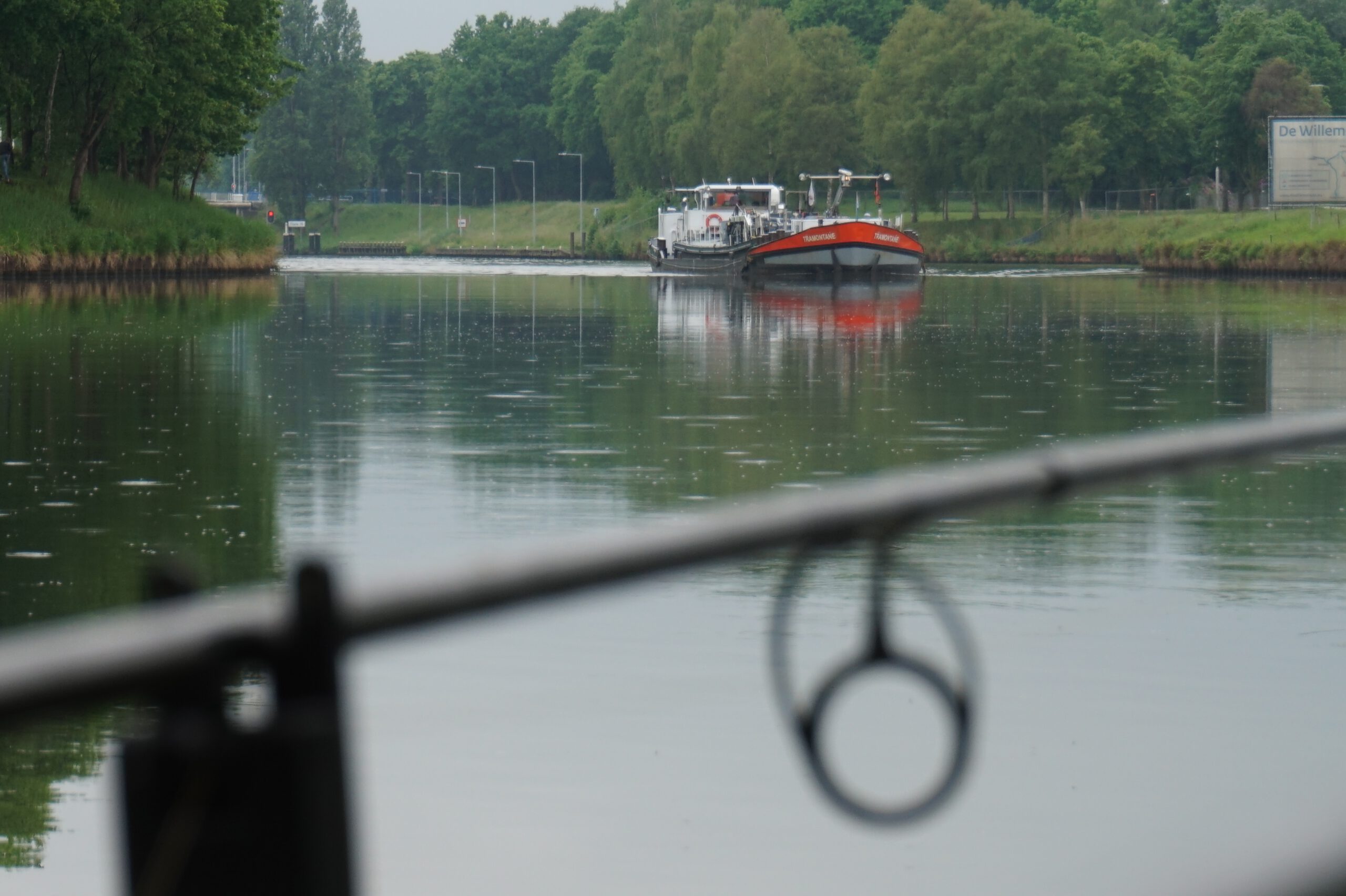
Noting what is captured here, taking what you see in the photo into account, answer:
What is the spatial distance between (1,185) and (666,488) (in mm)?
45982

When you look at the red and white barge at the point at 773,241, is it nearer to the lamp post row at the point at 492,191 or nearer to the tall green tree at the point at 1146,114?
the tall green tree at the point at 1146,114

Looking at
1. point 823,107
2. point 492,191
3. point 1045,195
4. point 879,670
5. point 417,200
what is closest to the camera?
point 879,670

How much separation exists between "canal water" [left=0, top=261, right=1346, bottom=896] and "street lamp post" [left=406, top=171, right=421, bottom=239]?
412 feet

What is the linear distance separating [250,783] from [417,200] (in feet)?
568

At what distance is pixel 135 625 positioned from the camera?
1.27 m

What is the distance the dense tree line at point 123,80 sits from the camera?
54906mm

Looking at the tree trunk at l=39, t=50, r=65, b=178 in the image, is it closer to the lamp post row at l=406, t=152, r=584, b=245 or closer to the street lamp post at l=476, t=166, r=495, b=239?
the lamp post row at l=406, t=152, r=584, b=245

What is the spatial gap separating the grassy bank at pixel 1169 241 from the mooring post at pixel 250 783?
70669 millimetres

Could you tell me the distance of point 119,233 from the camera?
2309 inches

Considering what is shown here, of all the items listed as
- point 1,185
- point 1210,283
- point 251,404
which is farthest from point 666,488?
point 1210,283

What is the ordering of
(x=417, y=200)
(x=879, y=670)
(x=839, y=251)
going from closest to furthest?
1. (x=879, y=670)
2. (x=839, y=251)
3. (x=417, y=200)

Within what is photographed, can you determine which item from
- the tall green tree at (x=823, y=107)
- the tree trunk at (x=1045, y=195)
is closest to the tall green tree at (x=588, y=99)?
the tall green tree at (x=823, y=107)

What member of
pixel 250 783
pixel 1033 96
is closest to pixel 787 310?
pixel 250 783

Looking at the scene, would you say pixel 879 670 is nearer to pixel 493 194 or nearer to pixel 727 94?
pixel 727 94
